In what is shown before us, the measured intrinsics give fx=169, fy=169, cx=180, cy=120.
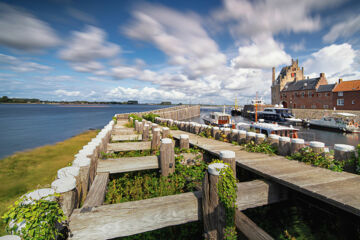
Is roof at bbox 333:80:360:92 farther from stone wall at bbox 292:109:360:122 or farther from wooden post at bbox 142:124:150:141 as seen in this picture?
wooden post at bbox 142:124:150:141

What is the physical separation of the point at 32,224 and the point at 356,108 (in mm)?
57305

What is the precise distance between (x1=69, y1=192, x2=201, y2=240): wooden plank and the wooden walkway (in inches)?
81.2

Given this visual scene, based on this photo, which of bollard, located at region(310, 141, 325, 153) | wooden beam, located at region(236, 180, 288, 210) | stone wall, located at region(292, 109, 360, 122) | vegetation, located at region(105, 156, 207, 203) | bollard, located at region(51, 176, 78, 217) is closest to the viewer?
bollard, located at region(51, 176, 78, 217)

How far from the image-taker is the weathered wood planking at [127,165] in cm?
469

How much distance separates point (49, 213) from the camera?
209cm

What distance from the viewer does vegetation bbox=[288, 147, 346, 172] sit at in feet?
14.1

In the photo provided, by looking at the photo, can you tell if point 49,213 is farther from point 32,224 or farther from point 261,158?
point 261,158

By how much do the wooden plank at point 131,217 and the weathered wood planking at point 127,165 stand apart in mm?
2111

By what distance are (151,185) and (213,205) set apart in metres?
2.70

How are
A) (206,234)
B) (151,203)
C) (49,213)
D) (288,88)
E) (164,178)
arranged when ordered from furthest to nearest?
1. (288,88)
2. (164,178)
3. (206,234)
4. (151,203)
5. (49,213)

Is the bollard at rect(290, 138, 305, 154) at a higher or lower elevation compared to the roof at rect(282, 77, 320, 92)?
lower


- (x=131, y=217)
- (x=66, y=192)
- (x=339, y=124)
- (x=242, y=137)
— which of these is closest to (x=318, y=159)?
(x=242, y=137)

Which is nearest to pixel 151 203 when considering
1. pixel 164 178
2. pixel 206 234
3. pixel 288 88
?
pixel 206 234

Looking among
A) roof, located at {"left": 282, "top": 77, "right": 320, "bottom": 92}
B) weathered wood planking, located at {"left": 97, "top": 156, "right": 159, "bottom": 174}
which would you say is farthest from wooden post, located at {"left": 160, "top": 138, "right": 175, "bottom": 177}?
roof, located at {"left": 282, "top": 77, "right": 320, "bottom": 92}
